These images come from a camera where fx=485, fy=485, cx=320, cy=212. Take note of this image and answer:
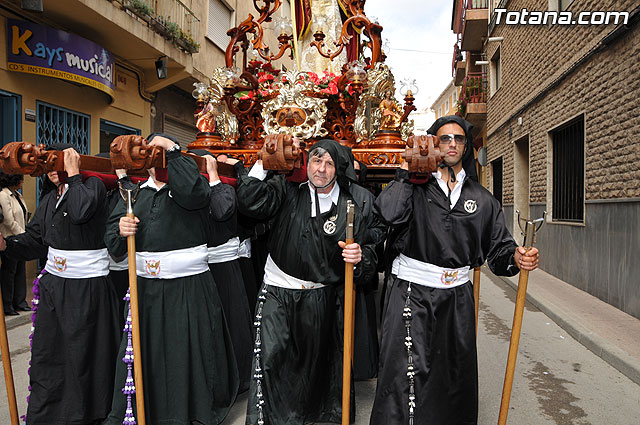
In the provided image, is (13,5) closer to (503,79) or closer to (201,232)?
(201,232)

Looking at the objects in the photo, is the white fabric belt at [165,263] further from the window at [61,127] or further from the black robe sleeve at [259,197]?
the window at [61,127]

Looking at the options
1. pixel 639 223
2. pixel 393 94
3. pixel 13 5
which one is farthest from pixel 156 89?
pixel 639 223

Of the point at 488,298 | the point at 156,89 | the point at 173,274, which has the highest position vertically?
the point at 156,89

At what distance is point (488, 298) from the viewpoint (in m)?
8.49

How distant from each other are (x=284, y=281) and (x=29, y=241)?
6.34 ft

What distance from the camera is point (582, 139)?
8.78 m

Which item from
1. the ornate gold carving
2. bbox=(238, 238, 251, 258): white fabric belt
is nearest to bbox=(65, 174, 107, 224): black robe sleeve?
bbox=(238, 238, 251, 258): white fabric belt

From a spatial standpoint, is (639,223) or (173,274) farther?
(639,223)

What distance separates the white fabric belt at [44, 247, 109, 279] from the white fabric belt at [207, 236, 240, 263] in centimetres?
88

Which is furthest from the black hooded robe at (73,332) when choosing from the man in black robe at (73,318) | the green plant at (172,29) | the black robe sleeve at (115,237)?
the green plant at (172,29)

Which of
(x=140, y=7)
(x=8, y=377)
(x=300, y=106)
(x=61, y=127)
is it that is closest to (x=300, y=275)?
(x=8, y=377)

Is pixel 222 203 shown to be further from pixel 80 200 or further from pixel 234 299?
pixel 234 299

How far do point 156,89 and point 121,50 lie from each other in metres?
1.72

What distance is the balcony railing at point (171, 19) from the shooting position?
953 cm
